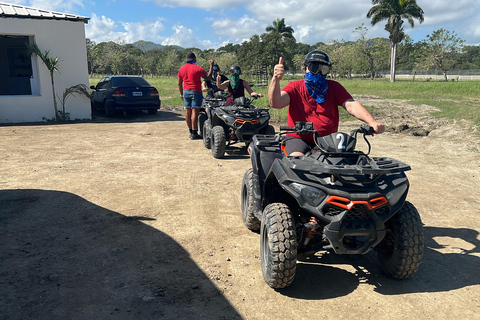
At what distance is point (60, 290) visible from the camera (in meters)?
3.27

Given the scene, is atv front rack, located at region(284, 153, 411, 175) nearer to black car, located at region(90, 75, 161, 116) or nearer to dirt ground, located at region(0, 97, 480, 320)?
dirt ground, located at region(0, 97, 480, 320)

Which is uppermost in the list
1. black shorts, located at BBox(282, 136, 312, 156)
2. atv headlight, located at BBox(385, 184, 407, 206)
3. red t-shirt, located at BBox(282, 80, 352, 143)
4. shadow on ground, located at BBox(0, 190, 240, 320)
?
red t-shirt, located at BBox(282, 80, 352, 143)

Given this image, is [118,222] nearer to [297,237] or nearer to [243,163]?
[297,237]

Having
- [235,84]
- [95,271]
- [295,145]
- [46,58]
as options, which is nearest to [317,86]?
[295,145]

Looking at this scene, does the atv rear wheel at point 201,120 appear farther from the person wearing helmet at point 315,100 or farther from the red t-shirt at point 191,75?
the person wearing helmet at point 315,100

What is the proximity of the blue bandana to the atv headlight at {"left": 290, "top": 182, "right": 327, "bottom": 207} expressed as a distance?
1329mm

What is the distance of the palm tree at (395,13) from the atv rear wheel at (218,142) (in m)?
50.2

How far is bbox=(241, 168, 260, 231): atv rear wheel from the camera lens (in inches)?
166

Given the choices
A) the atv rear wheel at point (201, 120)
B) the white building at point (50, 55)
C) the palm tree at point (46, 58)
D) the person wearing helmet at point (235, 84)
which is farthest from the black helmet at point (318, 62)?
the white building at point (50, 55)

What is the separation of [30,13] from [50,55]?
4.63 feet

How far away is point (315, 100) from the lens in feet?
13.4

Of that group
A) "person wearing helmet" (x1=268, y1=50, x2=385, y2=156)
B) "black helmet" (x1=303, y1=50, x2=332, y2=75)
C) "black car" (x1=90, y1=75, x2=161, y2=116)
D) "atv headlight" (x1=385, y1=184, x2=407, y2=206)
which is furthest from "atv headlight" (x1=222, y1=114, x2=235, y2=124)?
"black car" (x1=90, y1=75, x2=161, y2=116)

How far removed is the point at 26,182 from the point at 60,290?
144 inches

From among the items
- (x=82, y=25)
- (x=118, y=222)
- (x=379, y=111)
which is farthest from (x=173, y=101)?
(x=118, y=222)
